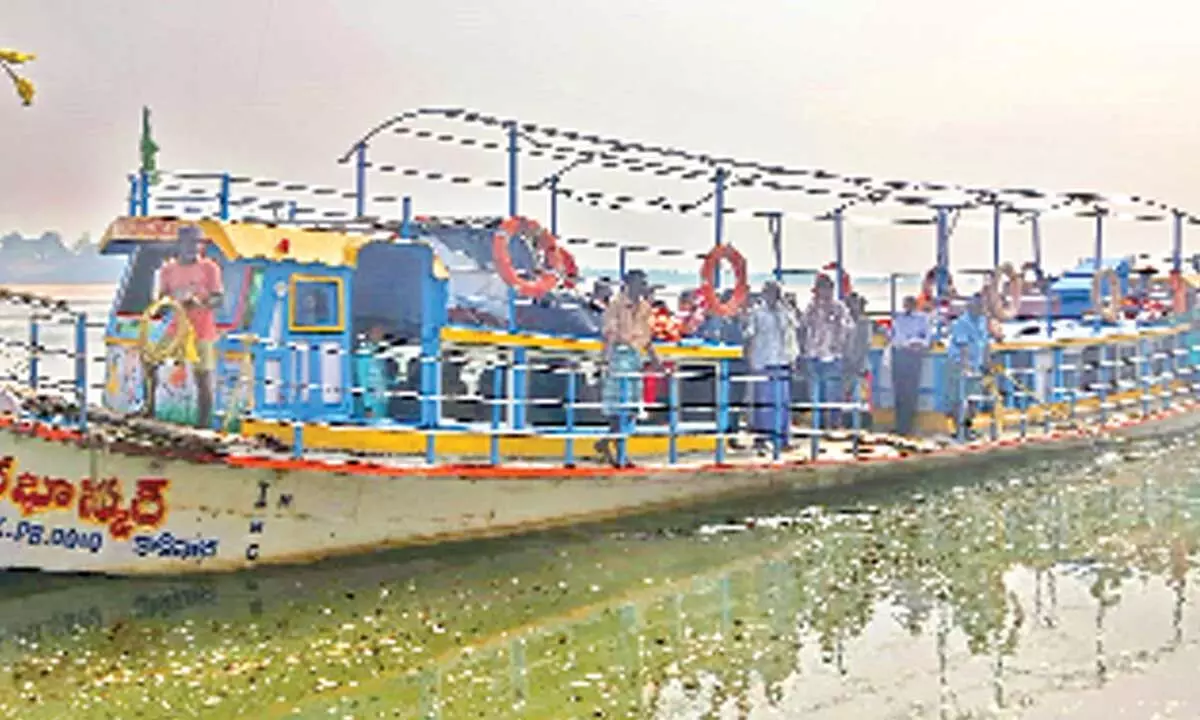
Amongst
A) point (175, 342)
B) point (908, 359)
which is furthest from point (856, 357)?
point (175, 342)

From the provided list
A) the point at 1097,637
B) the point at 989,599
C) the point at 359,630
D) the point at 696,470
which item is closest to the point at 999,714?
the point at 1097,637

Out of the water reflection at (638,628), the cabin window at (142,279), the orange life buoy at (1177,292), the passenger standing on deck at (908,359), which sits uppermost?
the orange life buoy at (1177,292)

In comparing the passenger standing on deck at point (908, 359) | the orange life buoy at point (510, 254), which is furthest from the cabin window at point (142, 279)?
the passenger standing on deck at point (908, 359)

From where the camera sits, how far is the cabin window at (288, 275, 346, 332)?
47.6ft

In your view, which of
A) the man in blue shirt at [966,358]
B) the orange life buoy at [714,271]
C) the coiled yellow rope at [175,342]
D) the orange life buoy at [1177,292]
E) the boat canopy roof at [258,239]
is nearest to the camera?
the coiled yellow rope at [175,342]

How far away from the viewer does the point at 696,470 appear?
16391 mm

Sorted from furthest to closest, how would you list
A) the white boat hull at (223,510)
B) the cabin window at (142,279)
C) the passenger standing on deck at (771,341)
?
1. the passenger standing on deck at (771,341)
2. the cabin window at (142,279)
3. the white boat hull at (223,510)

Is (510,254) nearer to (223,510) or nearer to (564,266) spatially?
(564,266)

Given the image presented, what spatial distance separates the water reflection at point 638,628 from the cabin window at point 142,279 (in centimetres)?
325

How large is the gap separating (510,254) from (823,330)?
455 centimetres

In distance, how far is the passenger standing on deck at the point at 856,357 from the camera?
1886cm

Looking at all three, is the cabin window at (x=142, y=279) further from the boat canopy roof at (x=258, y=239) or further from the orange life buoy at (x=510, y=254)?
the orange life buoy at (x=510, y=254)

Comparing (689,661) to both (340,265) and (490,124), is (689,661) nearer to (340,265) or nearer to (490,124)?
(340,265)

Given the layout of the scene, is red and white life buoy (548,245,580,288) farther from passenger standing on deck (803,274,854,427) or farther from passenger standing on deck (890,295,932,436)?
passenger standing on deck (890,295,932,436)
